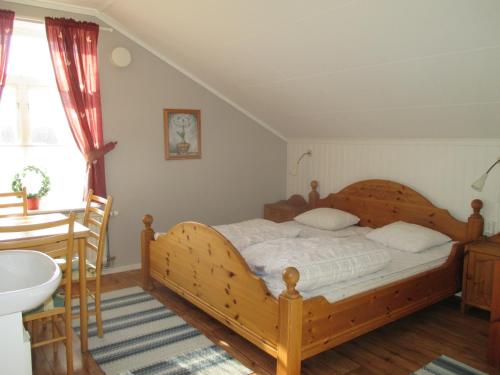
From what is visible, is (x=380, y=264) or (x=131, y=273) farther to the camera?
(x=131, y=273)

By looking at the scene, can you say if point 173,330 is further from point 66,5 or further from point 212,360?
point 66,5

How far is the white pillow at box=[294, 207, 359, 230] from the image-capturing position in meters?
3.79

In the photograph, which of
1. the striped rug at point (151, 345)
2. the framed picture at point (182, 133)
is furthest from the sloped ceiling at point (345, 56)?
the striped rug at point (151, 345)

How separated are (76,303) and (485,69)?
319cm

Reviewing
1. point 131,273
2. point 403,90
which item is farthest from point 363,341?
point 131,273

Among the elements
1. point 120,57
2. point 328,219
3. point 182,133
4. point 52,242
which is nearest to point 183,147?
point 182,133

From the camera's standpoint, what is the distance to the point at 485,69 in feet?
7.98

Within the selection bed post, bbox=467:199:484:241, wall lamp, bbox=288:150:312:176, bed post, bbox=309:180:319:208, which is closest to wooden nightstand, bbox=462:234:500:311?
bed post, bbox=467:199:484:241

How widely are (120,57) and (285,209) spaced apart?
218cm

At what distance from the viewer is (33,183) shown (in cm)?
356

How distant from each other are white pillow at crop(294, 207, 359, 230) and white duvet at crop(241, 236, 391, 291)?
936 millimetres

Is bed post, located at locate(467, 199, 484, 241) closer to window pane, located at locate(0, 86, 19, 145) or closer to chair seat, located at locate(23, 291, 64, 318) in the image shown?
chair seat, located at locate(23, 291, 64, 318)

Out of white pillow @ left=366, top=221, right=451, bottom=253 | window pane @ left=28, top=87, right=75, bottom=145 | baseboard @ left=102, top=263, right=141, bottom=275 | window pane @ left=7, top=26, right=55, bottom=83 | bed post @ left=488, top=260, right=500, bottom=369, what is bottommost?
baseboard @ left=102, top=263, right=141, bottom=275

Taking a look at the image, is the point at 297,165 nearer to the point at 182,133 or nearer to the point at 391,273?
the point at 182,133
